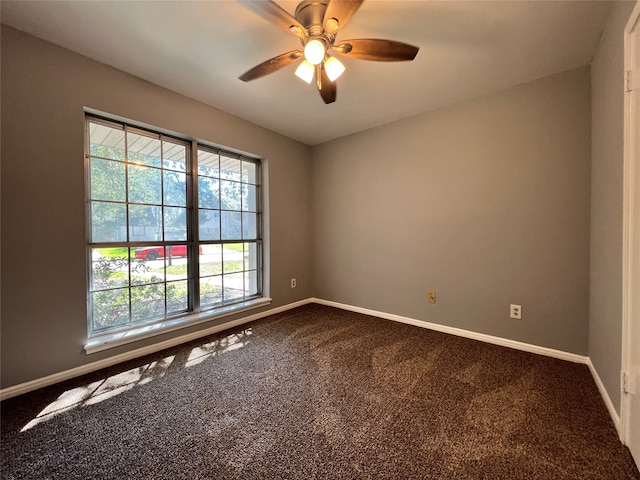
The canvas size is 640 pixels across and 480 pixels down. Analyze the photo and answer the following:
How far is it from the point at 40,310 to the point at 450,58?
3494 millimetres

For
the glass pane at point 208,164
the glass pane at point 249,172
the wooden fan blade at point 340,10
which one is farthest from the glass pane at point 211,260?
the wooden fan blade at point 340,10

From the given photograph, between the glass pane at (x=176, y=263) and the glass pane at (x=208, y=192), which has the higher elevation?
the glass pane at (x=208, y=192)

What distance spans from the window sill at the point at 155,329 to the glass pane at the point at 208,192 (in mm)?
1187

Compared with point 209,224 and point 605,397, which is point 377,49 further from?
point 605,397

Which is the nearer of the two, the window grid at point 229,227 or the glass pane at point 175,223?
the glass pane at point 175,223

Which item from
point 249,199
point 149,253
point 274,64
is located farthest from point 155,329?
point 274,64

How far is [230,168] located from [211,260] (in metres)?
1.12

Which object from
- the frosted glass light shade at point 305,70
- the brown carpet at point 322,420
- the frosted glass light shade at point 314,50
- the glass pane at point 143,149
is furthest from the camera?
the glass pane at point 143,149

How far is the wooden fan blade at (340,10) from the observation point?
125cm

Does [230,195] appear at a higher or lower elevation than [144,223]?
higher

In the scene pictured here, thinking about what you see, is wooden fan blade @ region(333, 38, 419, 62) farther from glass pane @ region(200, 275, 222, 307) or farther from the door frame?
glass pane @ region(200, 275, 222, 307)

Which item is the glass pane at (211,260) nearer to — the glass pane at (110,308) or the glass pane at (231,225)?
the glass pane at (231,225)

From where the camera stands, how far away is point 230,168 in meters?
3.10

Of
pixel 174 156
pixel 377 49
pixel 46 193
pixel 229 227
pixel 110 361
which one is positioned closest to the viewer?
pixel 377 49
